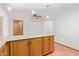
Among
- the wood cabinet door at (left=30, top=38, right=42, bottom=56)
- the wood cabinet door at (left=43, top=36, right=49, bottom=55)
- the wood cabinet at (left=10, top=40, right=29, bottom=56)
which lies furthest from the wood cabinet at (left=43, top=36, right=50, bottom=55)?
the wood cabinet at (left=10, top=40, right=29, bottom=56)

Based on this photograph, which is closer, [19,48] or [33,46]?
[19,48]

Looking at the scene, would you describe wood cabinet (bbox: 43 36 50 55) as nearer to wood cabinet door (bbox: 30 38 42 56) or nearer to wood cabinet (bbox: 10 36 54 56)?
wood cabinet (bbox: 10 36 54 56)

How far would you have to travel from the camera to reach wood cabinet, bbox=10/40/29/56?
2.36 metres

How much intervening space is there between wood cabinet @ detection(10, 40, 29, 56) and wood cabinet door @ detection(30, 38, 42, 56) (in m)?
0.18

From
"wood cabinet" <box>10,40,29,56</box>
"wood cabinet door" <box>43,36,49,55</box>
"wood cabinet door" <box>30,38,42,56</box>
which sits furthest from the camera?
"wood cabinet door" <box>43,36,49,55</box>

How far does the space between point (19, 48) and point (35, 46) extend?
568 mm

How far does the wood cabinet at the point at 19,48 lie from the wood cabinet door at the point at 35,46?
6.9 inches

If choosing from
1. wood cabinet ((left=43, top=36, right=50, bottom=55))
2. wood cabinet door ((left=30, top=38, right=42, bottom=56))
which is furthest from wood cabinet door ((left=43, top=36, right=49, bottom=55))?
wood cabinet door ((left=30, top=38, right=42, bottom=56))

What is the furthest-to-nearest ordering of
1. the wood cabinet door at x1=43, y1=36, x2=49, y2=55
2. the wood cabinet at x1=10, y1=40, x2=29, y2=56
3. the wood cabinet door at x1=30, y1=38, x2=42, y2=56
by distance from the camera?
1. the wood cabinet door at x1=43, y1=36, x2=49, y2=55
2. the wood cabinet door at x1=30, y1=38, x2=42, y2=56
3. the wood cabinet at x1=10, y1=40, x2=29, y2=56

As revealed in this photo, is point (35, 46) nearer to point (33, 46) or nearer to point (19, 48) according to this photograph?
point (33, 46)

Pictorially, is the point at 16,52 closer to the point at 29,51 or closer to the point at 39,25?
the point at 29,51

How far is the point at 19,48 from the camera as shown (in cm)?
255

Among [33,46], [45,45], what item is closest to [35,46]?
[33,46]

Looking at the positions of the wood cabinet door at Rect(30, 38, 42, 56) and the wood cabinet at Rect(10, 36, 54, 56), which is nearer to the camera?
the wood cabinet at Rect(10, 36, 54, 56)
